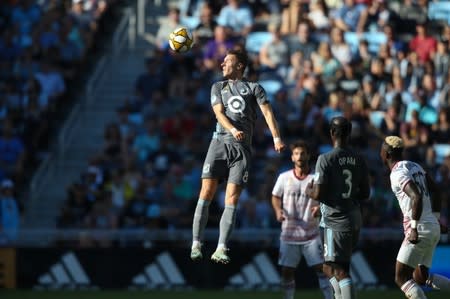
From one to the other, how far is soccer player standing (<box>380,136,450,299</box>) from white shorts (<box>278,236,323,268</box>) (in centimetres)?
238

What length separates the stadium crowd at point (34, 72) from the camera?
1057 inches

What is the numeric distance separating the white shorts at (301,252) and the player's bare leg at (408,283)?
242cm

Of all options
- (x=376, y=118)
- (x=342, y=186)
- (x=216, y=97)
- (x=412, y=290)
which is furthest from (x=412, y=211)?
(x=376, y=118)

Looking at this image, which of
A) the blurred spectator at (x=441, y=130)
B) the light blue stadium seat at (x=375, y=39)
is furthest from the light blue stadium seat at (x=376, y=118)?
the light blue stadium seat at (x=375, y=39)

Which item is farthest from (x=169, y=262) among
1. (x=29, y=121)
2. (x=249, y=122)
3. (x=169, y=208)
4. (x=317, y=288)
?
(x=249, y=122)

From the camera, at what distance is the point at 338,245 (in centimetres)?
1609

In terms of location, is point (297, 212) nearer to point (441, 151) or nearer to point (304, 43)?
point (441, 151)

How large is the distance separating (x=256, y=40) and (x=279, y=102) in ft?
8.05

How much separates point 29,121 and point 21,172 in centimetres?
129

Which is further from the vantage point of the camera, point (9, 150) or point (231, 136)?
point (9, 150)

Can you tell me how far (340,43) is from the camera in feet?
88.4

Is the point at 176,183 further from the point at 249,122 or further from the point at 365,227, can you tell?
the point at 249,122

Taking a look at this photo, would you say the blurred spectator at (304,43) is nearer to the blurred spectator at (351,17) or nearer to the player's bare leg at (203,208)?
the blurred spectator at (351,17)

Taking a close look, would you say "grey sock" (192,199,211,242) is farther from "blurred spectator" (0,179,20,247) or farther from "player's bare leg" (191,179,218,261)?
"blurred spectator" (0,179,20,247)
